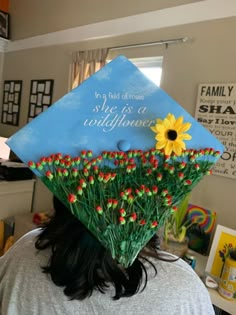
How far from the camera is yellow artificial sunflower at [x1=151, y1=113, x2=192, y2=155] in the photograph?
60 cm

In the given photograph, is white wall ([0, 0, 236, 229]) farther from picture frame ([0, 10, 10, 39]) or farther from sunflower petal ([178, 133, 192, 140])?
picture frame ([0, 10, 10, 39])

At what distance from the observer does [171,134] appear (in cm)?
60

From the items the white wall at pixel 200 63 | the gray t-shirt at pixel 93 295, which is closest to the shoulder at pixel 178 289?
the gray t-shirt at pixel 93 295

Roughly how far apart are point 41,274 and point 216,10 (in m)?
1.91

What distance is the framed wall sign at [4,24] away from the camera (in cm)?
357

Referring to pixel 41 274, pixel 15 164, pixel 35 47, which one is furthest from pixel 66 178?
pixel 35 47

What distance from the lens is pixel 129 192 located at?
0.56 metres

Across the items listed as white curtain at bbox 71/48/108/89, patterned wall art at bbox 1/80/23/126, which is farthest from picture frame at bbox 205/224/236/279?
patterned wall art at bbox 1/80/23/126

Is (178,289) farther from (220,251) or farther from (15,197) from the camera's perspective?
(15,197)

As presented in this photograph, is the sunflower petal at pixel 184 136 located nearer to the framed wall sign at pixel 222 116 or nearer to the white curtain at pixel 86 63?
the framed wall sign at pixel 222 116

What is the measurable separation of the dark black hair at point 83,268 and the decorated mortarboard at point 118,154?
5 centimetres

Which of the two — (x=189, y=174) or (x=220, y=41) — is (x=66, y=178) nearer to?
(x=189, y=174)

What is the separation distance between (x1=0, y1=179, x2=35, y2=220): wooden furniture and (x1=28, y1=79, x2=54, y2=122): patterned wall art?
33.1 inches

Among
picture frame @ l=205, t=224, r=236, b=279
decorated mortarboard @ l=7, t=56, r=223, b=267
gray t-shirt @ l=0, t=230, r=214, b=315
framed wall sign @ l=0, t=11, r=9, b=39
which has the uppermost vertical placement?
framed wall sign @ l=0, t=11, r=9, b=39
